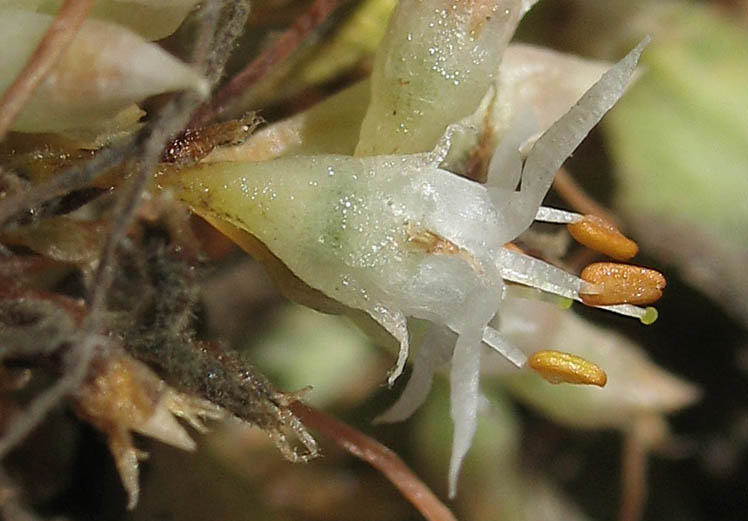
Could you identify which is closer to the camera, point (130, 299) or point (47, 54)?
point (47, 54)

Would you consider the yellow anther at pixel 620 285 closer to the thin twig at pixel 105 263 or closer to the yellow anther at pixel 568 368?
the yellow anther at pixel 568 368

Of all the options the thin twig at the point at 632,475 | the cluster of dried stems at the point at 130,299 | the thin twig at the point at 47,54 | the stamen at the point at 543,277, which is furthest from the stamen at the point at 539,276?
the thin twig at the point at 632,475

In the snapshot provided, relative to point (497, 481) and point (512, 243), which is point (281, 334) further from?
point (512, 243)

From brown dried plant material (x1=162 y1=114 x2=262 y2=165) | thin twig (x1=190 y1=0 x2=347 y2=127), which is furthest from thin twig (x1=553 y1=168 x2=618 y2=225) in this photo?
brown dried plant material (x1=162 y1=114 x2=262 y2=165)

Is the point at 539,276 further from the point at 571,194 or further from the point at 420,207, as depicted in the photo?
the point at 571,194

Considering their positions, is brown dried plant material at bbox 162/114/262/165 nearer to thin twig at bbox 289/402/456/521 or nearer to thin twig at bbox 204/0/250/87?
thin twig at bbox 204/0/250/87

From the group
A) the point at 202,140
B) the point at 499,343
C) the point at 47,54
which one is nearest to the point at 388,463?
the point at 499,343

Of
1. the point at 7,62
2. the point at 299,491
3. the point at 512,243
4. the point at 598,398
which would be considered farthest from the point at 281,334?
the point at 7,62
